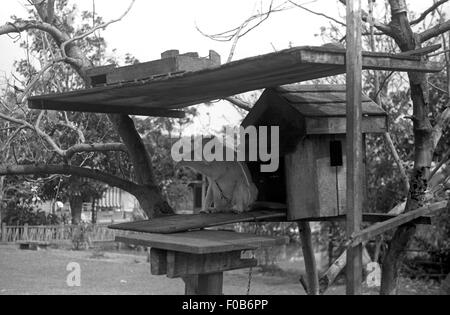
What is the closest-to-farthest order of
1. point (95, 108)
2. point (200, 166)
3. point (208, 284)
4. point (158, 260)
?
point (158, 260), point (208, 284), point (200, 166), point (95, 108)

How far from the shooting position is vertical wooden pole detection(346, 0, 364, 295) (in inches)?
113

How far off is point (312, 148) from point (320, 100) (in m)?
0.39

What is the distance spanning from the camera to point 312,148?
3.86 m

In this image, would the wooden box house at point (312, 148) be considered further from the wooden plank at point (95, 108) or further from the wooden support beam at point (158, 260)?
the wooden plank at point (95, 108)

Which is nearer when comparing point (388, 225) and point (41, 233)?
point (388, 225)

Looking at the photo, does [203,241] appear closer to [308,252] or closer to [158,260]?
[158,260]

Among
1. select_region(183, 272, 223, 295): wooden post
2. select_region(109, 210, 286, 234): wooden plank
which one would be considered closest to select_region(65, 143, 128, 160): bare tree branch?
select_region(109, 210, 286, 234): wooden plank

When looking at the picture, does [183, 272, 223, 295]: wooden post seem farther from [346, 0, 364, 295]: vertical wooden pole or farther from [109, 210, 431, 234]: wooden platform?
[346, 0, 364, 295]: vertical wooden pole

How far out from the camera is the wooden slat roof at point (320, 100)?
383 cm

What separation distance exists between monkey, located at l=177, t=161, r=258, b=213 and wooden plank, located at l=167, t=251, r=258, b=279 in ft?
1.33

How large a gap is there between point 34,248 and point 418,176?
13848mm

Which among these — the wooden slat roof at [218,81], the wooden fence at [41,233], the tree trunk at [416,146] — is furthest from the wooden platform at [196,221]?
the wooden fence at [41,233]

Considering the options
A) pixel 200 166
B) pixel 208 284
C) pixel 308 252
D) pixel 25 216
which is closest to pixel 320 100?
pixel 200 166

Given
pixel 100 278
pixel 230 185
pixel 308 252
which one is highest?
pixel 230 185
